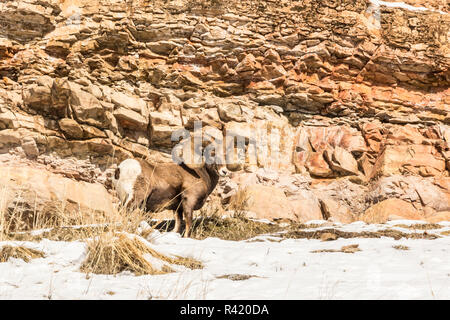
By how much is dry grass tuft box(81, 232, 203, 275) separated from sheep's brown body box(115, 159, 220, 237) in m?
2.54

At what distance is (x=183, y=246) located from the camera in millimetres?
5176

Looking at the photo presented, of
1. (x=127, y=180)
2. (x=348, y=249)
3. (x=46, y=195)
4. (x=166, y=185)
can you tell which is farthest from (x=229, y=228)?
(x=46, y=195)

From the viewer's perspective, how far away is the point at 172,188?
736 centimetres

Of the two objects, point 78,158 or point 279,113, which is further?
Answer: point 279,113

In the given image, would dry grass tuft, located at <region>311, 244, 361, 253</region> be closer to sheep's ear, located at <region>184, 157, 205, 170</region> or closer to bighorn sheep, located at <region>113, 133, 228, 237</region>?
bighorn sheep, located at <region>113, 133, 228, 237</region>

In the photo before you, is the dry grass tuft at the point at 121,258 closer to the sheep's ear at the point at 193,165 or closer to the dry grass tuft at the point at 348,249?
the dry grass tuft at the point at 348,249

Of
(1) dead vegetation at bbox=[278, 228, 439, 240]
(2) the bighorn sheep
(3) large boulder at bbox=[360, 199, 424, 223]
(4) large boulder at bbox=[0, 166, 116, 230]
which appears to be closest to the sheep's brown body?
(2) the bighorn sheep

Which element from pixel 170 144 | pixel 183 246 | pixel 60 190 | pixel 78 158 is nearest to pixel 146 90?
pixel 170 144

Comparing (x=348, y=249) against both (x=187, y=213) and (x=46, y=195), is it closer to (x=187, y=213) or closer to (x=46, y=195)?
(x=187, y=213)

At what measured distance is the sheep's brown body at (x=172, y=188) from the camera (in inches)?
272

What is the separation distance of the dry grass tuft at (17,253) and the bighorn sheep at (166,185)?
2533mm

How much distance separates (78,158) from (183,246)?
27.9ft
